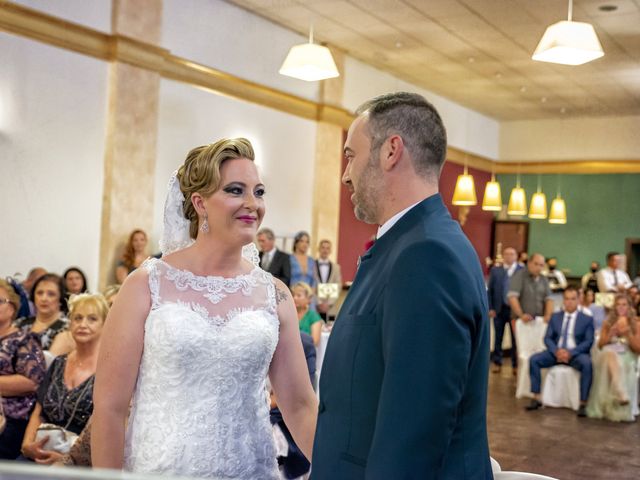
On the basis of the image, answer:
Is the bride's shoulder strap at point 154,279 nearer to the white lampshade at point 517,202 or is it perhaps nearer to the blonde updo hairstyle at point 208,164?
the blonde updo hairstyle at point 208,164

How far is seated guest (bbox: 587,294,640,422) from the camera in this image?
29.0 ft

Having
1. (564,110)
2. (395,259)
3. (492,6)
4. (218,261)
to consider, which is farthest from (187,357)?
(564,110)

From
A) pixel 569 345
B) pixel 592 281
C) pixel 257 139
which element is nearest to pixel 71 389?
pixel 569 345

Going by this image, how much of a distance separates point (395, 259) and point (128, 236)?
718cm

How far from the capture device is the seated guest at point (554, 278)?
46.2 ft

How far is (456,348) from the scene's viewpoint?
1.43 metres

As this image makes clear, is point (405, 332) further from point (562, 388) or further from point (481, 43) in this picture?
point (481, 43)

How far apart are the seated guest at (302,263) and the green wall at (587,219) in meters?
7.91

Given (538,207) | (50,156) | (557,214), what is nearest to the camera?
(50,156)

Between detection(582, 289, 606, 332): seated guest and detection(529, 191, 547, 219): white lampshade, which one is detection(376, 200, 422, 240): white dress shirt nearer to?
detection(582, 289, 606, 332): seated guest

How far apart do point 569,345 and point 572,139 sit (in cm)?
767

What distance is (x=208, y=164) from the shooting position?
2334 mm

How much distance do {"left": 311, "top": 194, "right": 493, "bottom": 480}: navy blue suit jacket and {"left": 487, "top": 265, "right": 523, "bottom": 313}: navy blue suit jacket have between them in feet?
36.8

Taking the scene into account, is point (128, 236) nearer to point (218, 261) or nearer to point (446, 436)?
point (218, 261)
